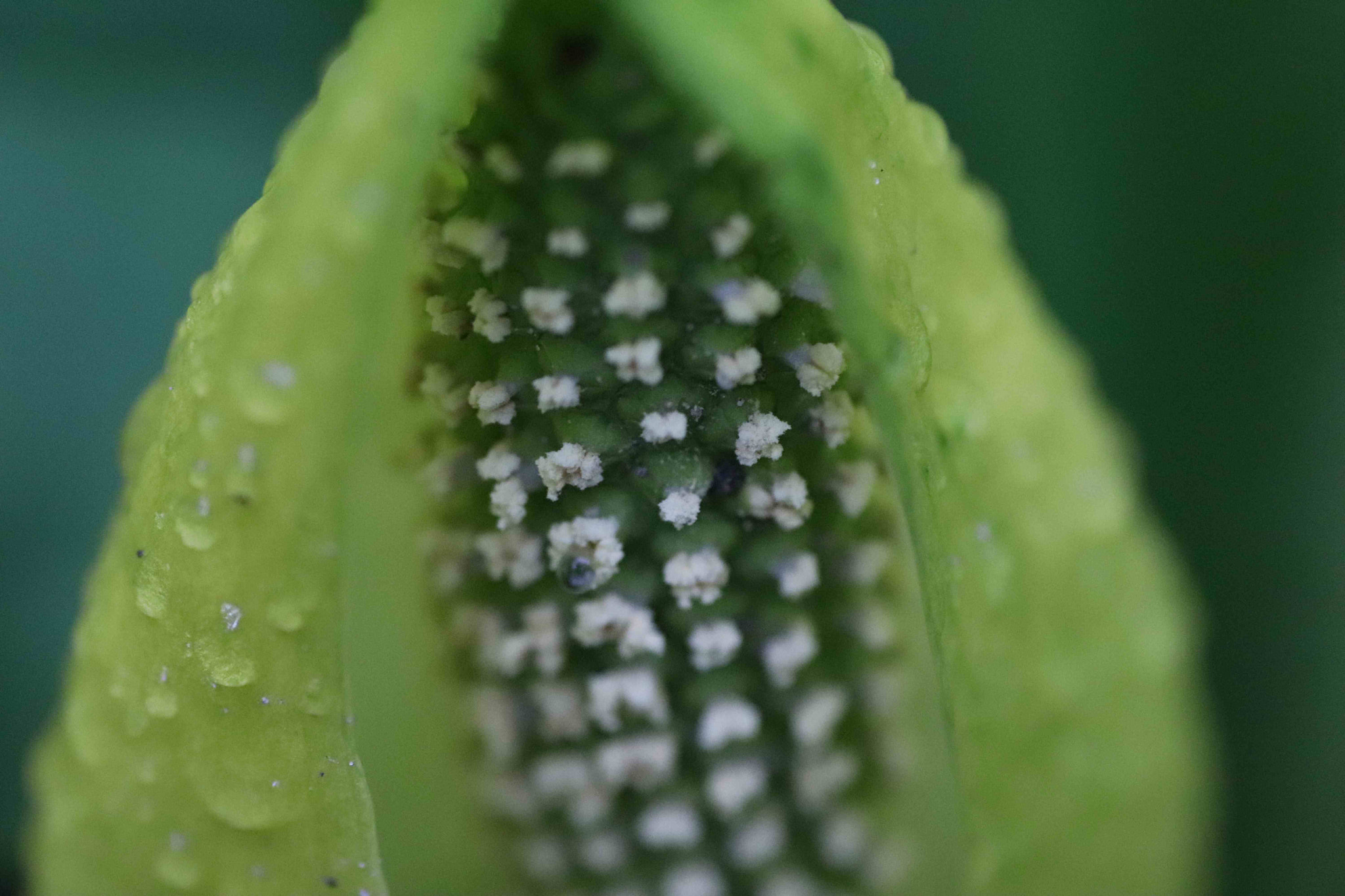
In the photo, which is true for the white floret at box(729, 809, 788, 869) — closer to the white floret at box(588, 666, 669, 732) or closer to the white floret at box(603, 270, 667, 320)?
the white floret at box(588, 666, 669, 732)

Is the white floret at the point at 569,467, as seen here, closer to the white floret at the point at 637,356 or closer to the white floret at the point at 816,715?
the white floret at the point at 637,356

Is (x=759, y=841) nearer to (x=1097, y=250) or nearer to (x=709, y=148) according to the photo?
(x=709, y=148)

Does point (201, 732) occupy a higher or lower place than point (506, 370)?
lower

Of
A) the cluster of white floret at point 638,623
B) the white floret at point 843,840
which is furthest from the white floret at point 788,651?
→ the white floret at point 843,840

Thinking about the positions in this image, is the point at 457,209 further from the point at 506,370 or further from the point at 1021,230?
the point at 1021,230

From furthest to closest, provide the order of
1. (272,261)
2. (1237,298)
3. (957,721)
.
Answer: (1237,298) → (957,721) → (272,261)

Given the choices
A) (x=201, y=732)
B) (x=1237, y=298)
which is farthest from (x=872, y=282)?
(x=1237, y=298)
